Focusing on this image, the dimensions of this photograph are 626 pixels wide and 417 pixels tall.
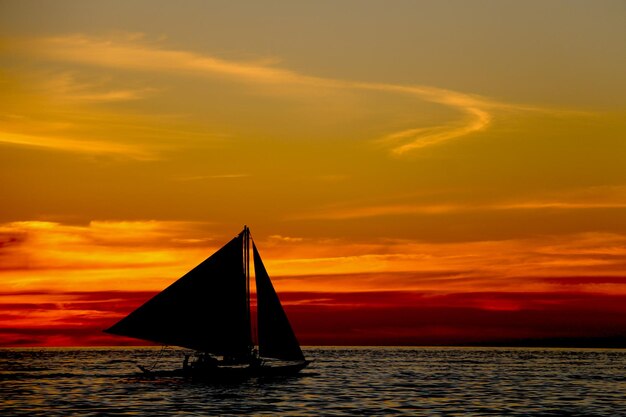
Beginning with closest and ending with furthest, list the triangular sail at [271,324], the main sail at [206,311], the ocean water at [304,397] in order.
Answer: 1. the ocean water at [304,397]
2. the main sail at [206,311]
3. the triangular sail at [271,324]

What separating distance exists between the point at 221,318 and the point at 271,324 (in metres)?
4.21

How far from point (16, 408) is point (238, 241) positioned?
74.6 feet

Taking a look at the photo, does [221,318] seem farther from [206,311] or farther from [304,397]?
[304,397]

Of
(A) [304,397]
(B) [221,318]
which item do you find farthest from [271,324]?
(A) [304,397]

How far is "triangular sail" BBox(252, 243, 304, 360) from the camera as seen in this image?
259 feet

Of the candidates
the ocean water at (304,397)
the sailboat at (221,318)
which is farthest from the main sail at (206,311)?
the ocean water at (304,397)

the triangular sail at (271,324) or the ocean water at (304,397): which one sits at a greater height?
the triangular sail at (271,324)

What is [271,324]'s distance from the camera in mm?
79375

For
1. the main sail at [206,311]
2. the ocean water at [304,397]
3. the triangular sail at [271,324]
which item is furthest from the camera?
the triangular sail at [271,324]

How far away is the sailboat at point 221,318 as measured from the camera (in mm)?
76875

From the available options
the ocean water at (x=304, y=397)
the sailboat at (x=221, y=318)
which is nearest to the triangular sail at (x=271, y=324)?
the sailboat at (x=221, y=318)

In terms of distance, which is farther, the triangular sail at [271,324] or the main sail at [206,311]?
the triangular sail at [271,324]

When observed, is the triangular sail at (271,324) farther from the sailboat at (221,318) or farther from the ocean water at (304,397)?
the ocean water at (304,397)

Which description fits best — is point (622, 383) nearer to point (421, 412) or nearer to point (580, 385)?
point (580, 385)
